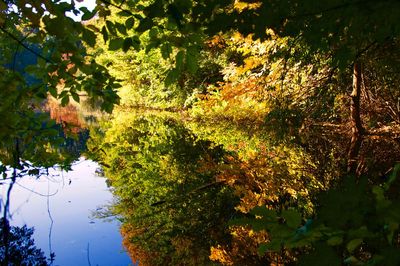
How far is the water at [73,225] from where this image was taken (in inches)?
455

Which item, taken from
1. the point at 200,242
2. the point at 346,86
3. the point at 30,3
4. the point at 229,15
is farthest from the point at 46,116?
the point at 200,242

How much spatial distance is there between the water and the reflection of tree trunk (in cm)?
738

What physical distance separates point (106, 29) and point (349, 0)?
1.18 metres

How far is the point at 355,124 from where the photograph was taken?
15.5ft

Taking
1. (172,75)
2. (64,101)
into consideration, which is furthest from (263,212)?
(64,101)

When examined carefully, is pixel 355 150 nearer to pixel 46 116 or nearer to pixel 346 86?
pixel 346 86

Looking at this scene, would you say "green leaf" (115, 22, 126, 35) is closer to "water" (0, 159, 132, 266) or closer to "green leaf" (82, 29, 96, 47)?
"green leaf" (82, 29, 96, 47)

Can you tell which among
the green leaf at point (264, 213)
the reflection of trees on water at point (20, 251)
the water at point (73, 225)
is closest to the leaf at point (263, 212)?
the green leaf at point (264, 213)

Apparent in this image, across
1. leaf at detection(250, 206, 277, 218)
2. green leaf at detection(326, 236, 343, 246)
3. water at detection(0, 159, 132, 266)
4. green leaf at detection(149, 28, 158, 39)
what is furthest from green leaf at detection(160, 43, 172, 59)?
water at detection(0, 159, 132, 266)

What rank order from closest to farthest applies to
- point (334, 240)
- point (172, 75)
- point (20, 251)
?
point (334, 240) → point (172, 75) → point (20, 251)

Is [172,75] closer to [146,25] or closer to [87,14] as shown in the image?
[146,25]

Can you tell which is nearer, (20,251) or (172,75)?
(172,75)

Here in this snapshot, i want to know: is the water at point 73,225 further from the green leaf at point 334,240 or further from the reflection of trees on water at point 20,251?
the green leaf at point 334,240

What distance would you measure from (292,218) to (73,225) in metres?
13.5
